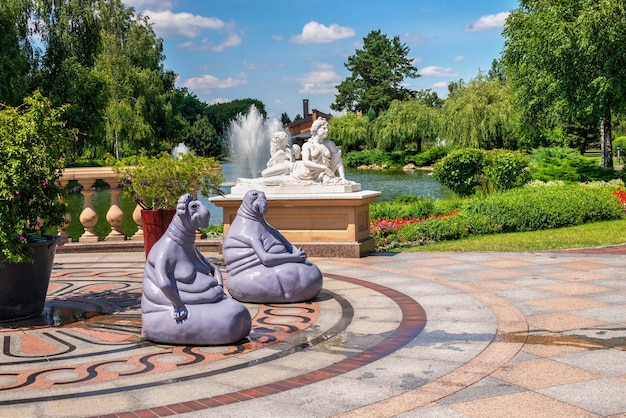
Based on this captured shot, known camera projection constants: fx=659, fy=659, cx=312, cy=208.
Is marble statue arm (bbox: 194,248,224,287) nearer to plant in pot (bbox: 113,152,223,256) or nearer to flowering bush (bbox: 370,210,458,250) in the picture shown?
plant in pot (bbox: 113,152,223,256)

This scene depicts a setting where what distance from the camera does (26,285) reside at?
7.10 metres

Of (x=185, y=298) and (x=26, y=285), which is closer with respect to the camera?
(x=185, y=298)

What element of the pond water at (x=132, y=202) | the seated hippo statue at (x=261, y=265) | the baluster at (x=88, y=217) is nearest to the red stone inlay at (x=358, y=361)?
the seated hippo statue at (x=261, y=265)

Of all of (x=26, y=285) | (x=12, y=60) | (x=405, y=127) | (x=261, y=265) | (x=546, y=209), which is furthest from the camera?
(x=405, y=127)

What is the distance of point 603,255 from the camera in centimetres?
1120

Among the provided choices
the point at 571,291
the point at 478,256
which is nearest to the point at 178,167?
the point at 478,256

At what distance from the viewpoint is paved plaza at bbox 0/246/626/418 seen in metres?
4.50

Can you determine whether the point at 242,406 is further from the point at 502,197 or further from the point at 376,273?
the point at 502,197

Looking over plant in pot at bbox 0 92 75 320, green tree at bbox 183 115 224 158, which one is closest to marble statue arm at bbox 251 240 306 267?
plant in pot at bbox 0 92 75 320

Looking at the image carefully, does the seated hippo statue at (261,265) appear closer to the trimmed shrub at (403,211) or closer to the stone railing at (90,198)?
the stone railing at (90,198)

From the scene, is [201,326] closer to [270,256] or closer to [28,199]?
[270,256]

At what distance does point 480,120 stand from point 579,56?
20.0 meters

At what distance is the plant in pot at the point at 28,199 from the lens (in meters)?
6.73

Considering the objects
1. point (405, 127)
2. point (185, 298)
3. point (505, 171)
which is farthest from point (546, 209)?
point (405, 127)
